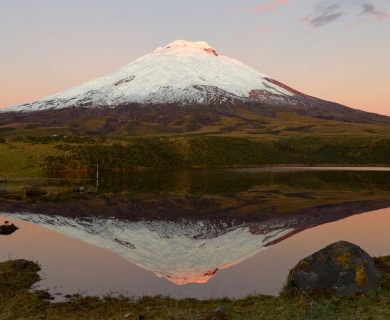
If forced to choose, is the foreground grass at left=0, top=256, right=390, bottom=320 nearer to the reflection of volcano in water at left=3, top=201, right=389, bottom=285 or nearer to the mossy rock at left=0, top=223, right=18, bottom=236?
the reflection of volcano in water at left=3, top=201, right=389, bottom=285

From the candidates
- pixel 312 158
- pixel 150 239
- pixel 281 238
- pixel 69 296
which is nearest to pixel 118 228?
pixel 150 239

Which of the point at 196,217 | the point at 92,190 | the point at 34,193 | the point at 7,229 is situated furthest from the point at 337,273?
the point at 92,190

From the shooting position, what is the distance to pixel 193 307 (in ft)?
76.0

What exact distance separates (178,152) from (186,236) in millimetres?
112005

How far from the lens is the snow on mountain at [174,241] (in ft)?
104

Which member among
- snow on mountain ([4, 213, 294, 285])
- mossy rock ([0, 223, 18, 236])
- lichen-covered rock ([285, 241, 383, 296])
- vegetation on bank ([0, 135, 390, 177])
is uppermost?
vegetation on bank ([0, 135, 390, 177])

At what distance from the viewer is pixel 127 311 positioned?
22453mm

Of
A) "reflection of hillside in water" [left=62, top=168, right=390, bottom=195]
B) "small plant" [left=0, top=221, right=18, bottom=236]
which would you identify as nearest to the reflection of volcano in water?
"small plant" [left=0, top=221, right=18, bottom=236]

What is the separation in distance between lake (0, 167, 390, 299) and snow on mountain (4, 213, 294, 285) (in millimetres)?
80

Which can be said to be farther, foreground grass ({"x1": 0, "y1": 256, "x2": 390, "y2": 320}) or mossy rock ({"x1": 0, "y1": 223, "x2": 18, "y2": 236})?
mossy rock ({"x1": 0, "y1": 223, "x2": 18, "y2": 236})

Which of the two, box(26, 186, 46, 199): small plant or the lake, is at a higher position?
box(26, 186, 46, 199): small plant

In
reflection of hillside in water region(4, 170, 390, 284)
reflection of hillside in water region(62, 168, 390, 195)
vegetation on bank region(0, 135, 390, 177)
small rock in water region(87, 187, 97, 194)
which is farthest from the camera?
vegetation on bank region(0, 135, 390, 177)

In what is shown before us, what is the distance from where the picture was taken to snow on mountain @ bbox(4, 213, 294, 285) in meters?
31.7

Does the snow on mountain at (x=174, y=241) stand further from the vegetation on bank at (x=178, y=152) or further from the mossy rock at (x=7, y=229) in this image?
the vegetation on bank at (x=178, y=152)
